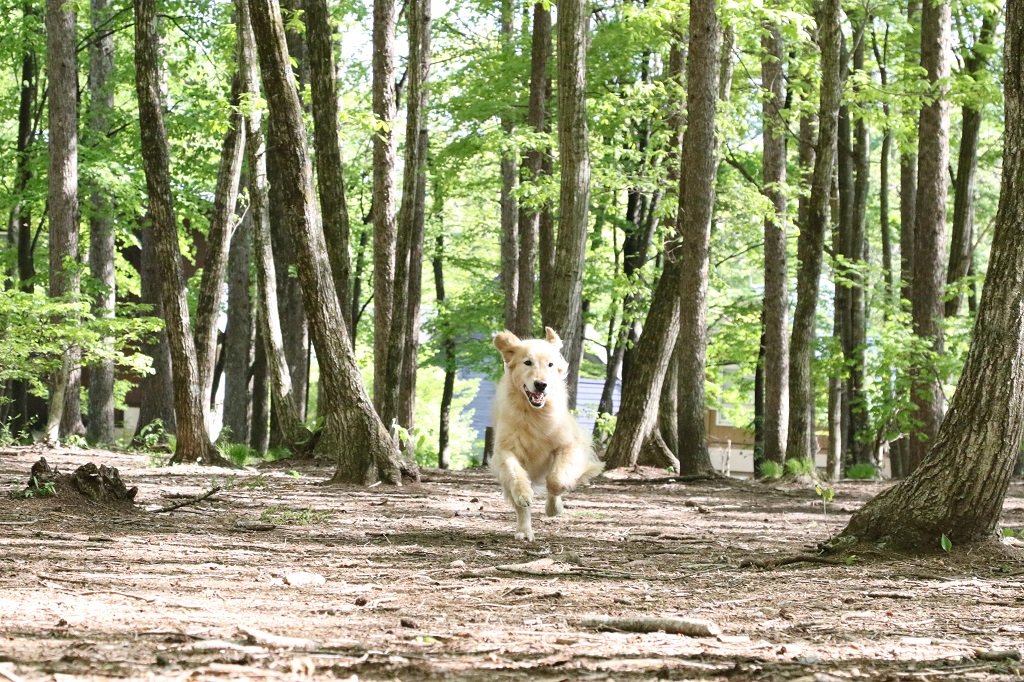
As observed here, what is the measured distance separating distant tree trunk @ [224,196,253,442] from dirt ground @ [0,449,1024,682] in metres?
14.9

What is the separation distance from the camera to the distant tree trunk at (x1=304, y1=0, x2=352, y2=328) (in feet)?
43.9

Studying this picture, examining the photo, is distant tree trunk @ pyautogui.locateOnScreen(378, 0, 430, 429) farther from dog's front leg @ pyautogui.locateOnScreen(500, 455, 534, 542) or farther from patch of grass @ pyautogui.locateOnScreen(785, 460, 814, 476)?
dog's front leg @ pyautogui.locateOnScreen(500, 455, 534, 542)

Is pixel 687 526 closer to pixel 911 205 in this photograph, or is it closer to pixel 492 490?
pixel 492 490

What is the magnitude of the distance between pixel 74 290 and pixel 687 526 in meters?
13.4

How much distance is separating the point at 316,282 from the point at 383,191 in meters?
5.42

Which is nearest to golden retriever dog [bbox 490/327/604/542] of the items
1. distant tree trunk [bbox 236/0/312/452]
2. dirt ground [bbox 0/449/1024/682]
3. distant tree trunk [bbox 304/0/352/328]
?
dirt ground [bbox 0/449/1024/682]

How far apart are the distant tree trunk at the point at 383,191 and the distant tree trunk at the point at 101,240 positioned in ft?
24.8

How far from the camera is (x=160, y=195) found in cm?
1445

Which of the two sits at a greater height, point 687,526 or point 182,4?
point 182,4

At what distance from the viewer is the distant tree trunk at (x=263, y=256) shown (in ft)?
50.7

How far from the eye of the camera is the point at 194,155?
2597 centimetres

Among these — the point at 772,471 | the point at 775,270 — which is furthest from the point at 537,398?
the point at 775,270

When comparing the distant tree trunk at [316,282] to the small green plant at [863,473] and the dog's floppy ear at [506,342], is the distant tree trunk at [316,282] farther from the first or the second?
the small green plant at [863,473]

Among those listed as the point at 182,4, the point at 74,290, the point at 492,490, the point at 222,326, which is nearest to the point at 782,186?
the point at 492,490
